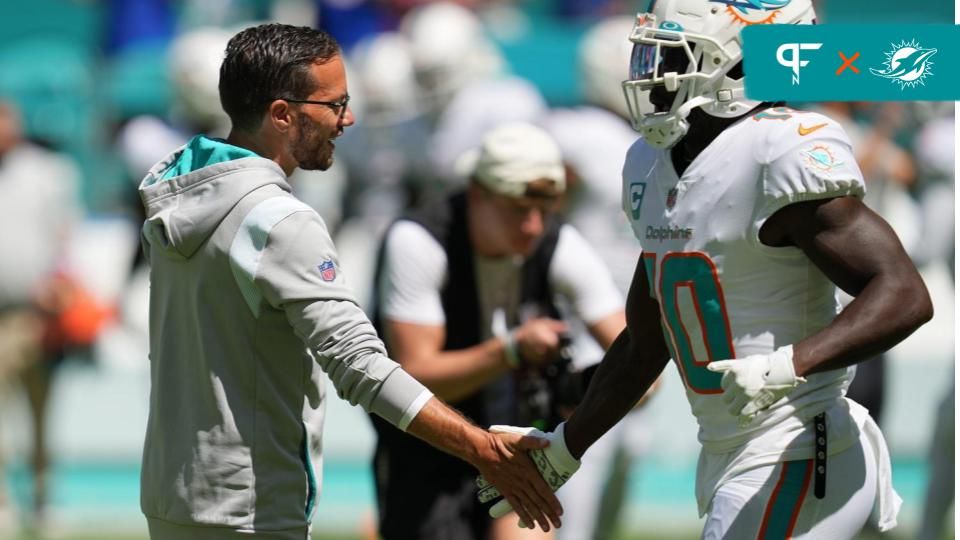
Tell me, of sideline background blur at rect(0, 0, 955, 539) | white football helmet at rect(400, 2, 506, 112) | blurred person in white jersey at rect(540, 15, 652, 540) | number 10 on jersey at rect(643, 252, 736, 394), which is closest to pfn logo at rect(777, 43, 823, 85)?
number 10 on jersey at rect(643, 252, 736, 394)

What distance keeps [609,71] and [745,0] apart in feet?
13.6

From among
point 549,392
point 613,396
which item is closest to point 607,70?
point 549,392

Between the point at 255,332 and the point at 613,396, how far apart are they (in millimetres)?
851

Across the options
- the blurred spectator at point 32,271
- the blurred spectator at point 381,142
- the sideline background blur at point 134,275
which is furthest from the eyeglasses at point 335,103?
the blurred spectator at point 381,142

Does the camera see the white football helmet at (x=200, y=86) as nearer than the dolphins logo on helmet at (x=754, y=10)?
No

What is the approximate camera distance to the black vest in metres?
5.56

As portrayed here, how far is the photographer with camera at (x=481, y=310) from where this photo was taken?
5492 millimetres

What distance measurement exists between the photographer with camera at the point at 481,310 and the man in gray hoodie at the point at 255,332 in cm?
150

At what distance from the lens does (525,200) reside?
5.57m

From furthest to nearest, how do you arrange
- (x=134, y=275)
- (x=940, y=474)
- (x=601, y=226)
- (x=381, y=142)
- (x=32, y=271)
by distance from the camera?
1. (x=381, y=142)
2. (x=134, y=275)
3. (x=32, y=271)
4. (x=601, y=226)
5. (x=940, y=474)

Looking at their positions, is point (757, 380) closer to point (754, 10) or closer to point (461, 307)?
point (754, 10)

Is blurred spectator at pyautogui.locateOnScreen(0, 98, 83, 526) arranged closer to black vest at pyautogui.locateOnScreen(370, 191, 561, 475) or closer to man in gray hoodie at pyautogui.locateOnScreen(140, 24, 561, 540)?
black vest at pyautogui.locateOnScreen(370, 191, 561, 475)

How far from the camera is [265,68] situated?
394 centimetres

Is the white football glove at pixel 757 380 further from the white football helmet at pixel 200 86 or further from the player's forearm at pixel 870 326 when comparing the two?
the white football helmet at pixel 200 86
